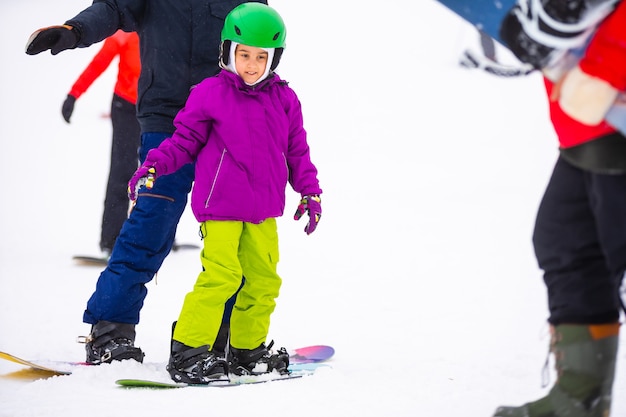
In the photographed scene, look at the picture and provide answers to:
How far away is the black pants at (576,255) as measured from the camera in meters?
2.50

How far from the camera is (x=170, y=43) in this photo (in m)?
3.94

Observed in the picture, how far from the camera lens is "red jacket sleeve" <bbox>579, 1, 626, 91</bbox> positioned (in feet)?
7.32

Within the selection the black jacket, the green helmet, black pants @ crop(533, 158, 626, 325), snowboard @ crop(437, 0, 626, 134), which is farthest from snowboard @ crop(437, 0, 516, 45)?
the black jacket

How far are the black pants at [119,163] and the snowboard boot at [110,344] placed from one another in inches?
115

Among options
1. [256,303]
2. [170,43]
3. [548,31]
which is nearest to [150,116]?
[170,43]

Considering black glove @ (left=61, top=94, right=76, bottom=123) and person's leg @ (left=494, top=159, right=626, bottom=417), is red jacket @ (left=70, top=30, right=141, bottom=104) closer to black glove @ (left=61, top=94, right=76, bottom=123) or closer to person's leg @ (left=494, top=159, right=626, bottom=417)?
black glove @ (left=61, top=94, right=76, bottom=123)

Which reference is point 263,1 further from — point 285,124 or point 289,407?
point 289,407

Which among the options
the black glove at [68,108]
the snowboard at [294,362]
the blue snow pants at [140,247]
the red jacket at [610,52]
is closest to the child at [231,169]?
the blue snow pants at [140,247]

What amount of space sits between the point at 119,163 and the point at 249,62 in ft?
11.1

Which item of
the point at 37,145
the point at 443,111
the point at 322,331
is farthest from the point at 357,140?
the point at 322,331

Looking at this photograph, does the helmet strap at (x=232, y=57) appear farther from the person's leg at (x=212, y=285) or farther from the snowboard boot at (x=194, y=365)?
the snowboard boot at (x=194, y=365)

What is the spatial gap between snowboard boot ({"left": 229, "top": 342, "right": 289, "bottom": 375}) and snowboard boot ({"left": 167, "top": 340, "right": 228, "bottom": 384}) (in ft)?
0.56

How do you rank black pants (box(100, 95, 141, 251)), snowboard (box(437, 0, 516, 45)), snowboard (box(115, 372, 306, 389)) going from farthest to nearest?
1. black pants (box(100, 95, 141, 251))
2. snowboard (box(115, 372, 306, 389))
3. snowboard (box(437, 0, 516, 45))

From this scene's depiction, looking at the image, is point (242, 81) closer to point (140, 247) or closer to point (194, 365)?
point (140, 247)
